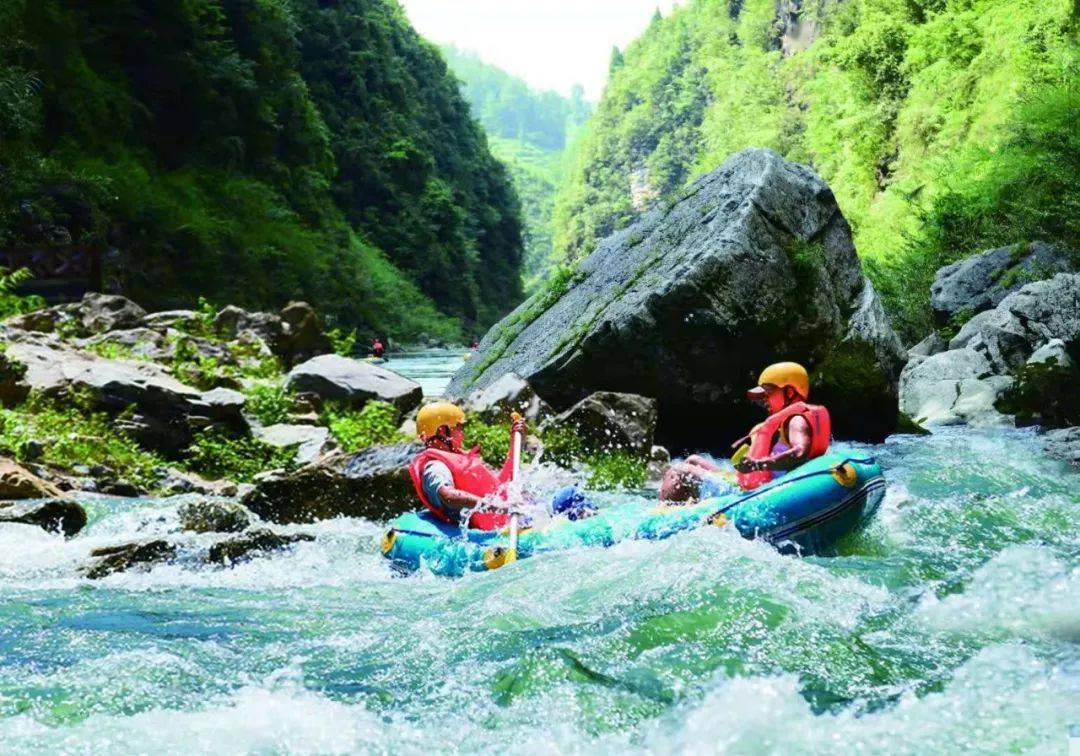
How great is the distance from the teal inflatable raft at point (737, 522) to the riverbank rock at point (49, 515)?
2.48m

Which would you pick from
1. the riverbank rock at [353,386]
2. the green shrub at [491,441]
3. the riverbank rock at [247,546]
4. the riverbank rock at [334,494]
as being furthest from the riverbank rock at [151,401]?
the riverbank rock at [247,546]

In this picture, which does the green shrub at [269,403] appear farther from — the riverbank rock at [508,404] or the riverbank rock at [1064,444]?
the riverbank rock at [1064,444]

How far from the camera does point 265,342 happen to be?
48.2ft

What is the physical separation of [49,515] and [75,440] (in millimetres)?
2109

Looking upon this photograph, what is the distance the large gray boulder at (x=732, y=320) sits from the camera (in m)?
9.45

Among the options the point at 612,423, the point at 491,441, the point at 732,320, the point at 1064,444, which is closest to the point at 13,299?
the point at 491,441

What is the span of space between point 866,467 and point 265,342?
10.7 meters

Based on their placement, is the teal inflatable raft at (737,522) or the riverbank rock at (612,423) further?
the riverbank rock at (612,423)

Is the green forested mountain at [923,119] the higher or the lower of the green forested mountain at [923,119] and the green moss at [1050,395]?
the higher

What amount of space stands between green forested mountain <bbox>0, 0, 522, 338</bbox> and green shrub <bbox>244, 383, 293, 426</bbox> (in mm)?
8695

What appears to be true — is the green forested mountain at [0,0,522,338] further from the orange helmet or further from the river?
the orange helmet

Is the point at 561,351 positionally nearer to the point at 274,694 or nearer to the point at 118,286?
the point at 274,694

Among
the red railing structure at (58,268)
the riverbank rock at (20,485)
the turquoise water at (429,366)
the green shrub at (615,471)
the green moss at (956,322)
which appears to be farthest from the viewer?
the turquoise water at (429,366)

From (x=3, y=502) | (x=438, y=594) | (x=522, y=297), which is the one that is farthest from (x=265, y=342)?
(x=522, y=297)
